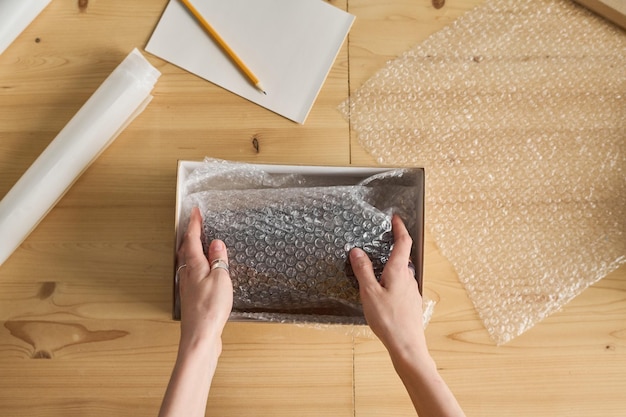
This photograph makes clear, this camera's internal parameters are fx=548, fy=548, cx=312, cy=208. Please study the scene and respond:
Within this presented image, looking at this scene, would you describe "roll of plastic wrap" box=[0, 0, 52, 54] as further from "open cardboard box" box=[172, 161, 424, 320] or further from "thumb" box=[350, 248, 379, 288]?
"thumb" box=[350, 248, 379, 288]

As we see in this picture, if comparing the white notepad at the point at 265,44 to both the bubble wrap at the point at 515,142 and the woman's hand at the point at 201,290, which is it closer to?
the bubble wrap at the point at 515,142

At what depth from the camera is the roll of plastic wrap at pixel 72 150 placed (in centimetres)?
60

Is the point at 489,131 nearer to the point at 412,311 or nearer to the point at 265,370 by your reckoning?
the point at 412,311

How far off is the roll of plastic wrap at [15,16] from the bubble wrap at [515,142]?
0.38m

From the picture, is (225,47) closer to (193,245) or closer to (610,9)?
(193,245)

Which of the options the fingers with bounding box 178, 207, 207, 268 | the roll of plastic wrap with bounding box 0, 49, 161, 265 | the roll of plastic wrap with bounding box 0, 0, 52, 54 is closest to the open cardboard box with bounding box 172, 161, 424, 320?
the fingers with bounding box 178, 207, 207, 268

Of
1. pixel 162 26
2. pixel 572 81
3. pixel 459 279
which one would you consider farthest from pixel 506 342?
pixel 162 26

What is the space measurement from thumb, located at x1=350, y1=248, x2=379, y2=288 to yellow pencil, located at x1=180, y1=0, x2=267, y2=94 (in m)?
0.24

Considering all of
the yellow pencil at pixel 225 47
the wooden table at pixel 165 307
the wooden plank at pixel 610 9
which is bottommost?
the wooden table at pixel 165 307

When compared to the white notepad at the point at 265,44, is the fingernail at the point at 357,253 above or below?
below

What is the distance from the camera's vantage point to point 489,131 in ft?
2.15

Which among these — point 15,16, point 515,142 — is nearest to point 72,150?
point 15,16

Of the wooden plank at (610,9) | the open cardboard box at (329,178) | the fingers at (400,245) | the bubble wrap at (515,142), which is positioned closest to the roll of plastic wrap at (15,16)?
the open cardboard box at (329,178)

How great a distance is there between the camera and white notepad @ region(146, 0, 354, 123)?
66 cm
